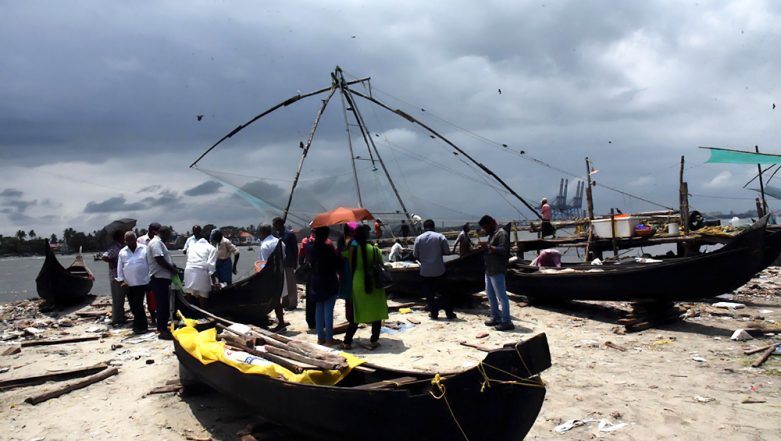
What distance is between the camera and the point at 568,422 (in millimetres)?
4219

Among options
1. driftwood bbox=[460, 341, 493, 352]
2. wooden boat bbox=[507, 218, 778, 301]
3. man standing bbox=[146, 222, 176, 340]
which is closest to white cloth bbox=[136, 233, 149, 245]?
man standing bbox=[146, 222, 176, 340]

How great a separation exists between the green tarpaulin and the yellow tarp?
14834 mm

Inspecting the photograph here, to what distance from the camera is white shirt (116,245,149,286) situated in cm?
812

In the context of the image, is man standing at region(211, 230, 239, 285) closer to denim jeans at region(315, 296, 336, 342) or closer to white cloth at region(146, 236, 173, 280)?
white cloth at region(146, 236, 173, 280)

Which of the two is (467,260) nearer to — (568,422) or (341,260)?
(341,260)

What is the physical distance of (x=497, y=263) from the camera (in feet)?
24.6

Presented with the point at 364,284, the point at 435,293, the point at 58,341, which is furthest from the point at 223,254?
the point at 435,293

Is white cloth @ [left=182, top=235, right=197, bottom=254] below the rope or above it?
above

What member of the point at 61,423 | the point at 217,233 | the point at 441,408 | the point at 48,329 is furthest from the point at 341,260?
the point at 48,329

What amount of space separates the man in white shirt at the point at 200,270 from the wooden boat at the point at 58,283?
7104mm

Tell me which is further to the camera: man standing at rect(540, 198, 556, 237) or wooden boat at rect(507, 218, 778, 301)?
man standing at rect(540, 198, 556, 237)

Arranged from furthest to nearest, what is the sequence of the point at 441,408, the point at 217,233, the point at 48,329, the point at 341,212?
the point at 341,212 → the point at 48,329 → the point at 217,233 → the point at 441,408

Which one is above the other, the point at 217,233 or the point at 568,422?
the point at 217,233

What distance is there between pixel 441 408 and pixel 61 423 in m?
3.80
